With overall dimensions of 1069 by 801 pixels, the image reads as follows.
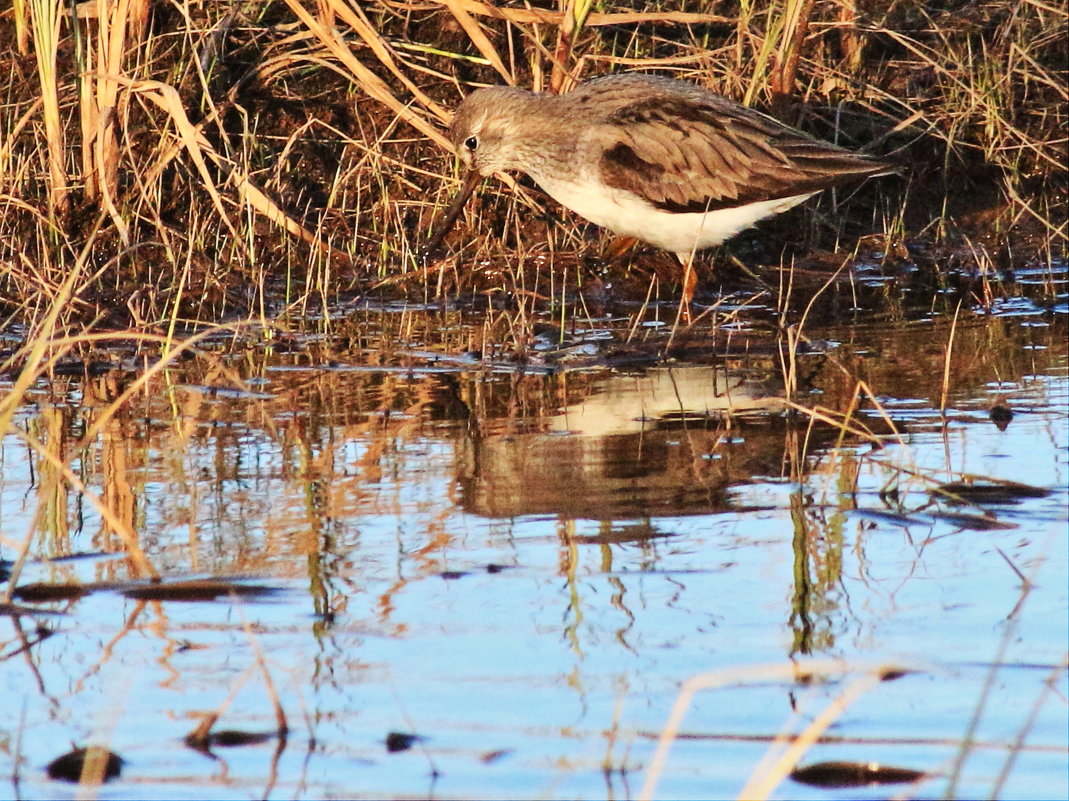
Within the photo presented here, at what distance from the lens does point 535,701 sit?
3074 mm

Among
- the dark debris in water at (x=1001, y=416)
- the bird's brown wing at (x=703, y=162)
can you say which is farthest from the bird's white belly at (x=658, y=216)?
the dark debris in water at (x=1001, y=416)

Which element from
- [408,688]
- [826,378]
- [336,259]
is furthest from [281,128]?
[408,688]

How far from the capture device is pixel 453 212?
24.7 feet

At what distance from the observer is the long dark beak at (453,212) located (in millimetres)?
7523

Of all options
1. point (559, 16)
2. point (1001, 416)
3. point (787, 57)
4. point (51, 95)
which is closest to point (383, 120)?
point (559, 16)

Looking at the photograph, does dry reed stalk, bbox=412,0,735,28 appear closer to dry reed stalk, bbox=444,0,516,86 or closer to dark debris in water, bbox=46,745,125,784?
dry reed stalk, bbox=444,0,516,86

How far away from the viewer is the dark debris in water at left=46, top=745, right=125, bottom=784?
2770 millimetres

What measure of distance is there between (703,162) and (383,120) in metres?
1.88

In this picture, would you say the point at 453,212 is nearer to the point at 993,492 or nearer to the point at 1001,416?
the point at 1001,416

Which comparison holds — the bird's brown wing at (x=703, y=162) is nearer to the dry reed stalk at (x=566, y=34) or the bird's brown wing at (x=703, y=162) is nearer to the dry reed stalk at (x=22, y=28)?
the dry reed stalk at (x=566, y=34)

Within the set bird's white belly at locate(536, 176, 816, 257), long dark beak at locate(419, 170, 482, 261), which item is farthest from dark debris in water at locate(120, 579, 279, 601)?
long dark beak at locate(419, 170, 482, 261)

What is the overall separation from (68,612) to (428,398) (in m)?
2.20

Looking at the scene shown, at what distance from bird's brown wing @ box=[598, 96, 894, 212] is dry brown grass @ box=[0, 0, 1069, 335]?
25.8 inches

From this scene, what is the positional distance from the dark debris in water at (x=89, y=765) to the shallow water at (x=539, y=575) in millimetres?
24
